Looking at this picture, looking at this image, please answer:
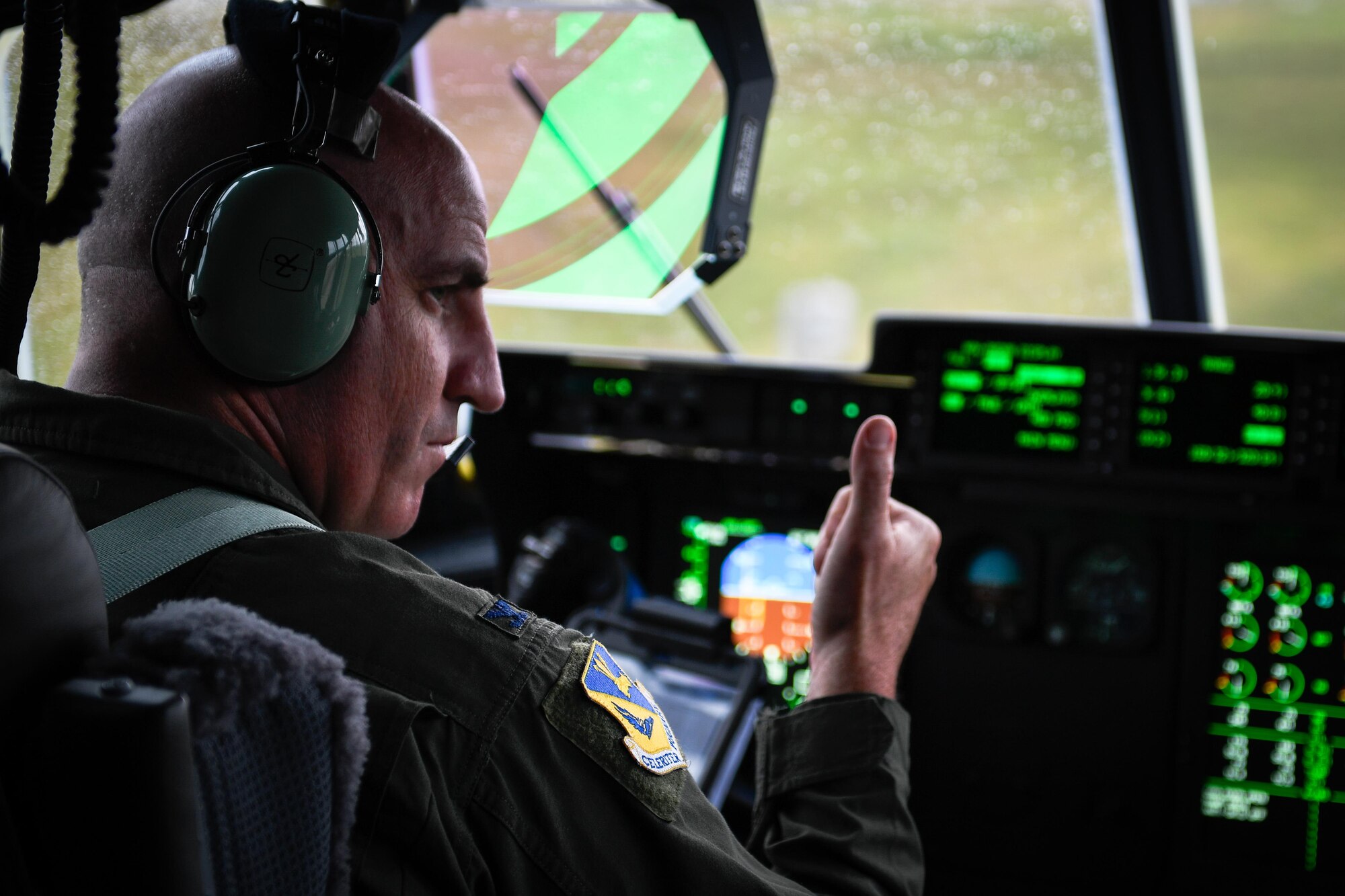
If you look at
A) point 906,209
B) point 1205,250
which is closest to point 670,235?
point 1205,250

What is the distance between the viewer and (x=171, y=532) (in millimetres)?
687

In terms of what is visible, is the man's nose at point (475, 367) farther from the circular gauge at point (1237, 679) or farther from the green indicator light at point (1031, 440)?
the circular gauge at point (1237, 679)

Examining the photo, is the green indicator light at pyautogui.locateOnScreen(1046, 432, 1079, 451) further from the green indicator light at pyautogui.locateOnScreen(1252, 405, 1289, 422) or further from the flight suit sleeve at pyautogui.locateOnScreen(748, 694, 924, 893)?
the flight suit sleeve at pyautogui.locateOnScreen(748, 694, 924, 893)

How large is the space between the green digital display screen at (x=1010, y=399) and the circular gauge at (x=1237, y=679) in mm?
445

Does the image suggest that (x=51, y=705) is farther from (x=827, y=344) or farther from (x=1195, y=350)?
(x=827, y=344)

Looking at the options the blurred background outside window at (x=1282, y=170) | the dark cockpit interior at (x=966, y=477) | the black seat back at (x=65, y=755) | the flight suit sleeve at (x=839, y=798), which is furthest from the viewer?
the blurred background outside window at (x=1282, y=170)

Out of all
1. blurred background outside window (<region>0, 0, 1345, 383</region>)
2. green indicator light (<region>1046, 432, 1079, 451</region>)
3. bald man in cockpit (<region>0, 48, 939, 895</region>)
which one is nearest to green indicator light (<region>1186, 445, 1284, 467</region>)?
green indicator light (<region>1046, 432, 1079, 451</region>)

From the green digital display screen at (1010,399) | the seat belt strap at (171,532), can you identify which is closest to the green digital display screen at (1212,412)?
the green digital display screen at (1010,399)

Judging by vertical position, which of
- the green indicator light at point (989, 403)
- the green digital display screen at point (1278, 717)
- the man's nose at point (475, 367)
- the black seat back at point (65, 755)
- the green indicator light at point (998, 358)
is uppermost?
the green indicator light at point (998, 358)

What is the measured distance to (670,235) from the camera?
1.56 meters

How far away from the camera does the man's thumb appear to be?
3.17ft

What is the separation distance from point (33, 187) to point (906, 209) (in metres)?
5.04

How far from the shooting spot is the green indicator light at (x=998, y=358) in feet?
6.24

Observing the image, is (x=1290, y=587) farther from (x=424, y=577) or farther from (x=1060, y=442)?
(x=424, y=577)
